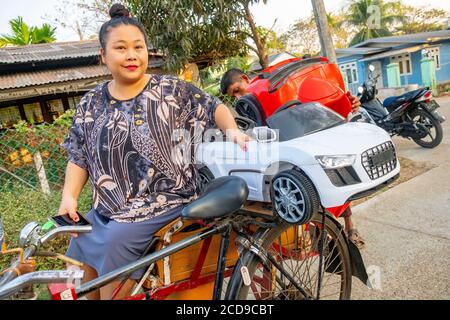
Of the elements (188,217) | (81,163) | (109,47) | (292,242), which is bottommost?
(292,242)

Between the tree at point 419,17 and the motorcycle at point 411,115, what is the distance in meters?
25.2

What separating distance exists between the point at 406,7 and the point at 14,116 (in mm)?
27085

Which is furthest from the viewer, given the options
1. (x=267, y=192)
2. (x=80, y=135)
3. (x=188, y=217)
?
(x=267, y=192)

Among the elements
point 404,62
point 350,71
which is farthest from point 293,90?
point 404,62

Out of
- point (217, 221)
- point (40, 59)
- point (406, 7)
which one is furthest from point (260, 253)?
point (406, 7)

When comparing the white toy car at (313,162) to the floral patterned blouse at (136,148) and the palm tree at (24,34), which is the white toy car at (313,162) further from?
the palm tree at (24,34)

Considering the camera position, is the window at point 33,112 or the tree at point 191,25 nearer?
the tree at point 191,25

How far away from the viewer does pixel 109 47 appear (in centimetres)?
153

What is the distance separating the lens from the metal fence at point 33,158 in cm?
357

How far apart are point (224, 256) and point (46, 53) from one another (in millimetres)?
9825

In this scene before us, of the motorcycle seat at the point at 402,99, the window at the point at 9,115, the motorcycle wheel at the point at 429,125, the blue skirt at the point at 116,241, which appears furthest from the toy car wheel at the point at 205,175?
the window at the point at 9,115

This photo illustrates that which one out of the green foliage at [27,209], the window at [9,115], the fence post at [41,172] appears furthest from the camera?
the window at [9,115]

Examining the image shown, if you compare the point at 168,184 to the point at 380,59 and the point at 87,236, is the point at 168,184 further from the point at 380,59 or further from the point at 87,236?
the point at 380,59

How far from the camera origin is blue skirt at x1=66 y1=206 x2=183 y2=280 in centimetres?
145
